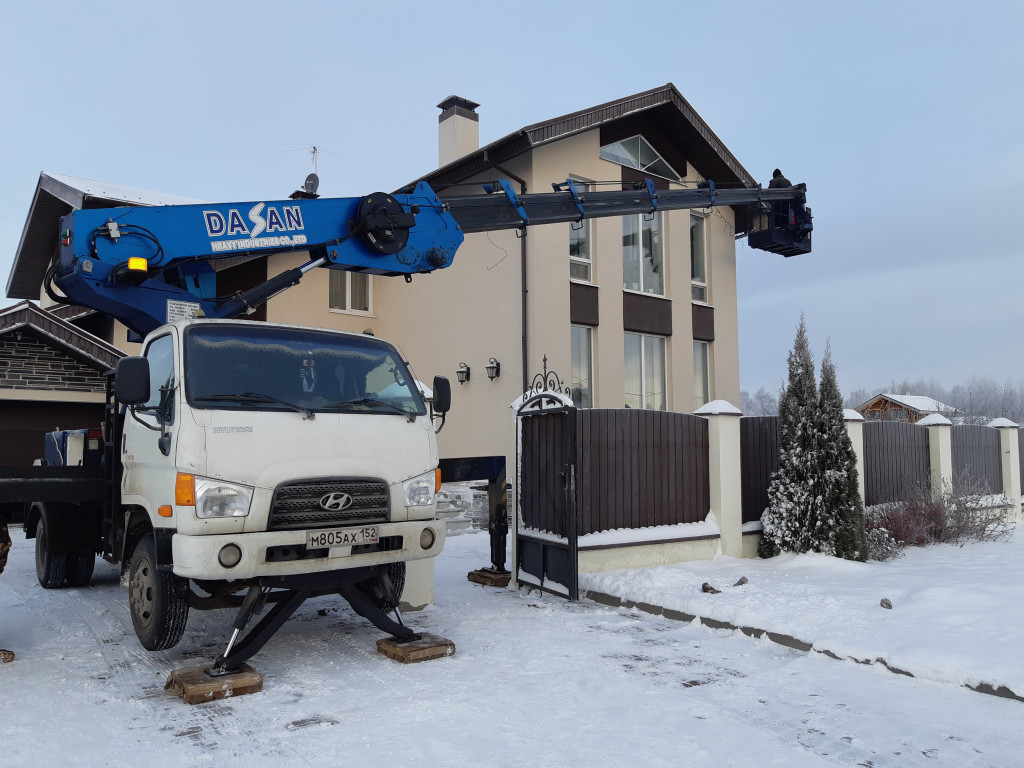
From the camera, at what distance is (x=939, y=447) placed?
1288cm

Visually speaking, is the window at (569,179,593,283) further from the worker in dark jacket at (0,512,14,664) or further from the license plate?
the worker in dark jacket at (0,512,14,664)

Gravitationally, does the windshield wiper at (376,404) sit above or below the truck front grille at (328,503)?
above

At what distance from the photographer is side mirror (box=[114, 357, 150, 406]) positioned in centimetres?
493

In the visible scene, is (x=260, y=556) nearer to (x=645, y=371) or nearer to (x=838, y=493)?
(x=838, y=493)

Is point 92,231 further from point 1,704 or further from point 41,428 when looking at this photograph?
point 41,428

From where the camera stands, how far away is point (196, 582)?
527 centimetres

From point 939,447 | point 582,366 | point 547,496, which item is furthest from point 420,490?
point 939,447

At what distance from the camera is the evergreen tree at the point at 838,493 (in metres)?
9.00

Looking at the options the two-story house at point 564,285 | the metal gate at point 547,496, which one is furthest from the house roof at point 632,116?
the metal gate at point 547,496

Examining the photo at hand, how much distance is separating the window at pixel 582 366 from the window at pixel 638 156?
3.70 meters

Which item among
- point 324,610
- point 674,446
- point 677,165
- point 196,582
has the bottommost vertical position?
Answer: point 324,610

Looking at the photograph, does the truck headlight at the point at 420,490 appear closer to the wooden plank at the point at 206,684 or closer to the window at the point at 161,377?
the wooden plank at the point at 206,684

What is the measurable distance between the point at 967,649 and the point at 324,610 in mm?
5258

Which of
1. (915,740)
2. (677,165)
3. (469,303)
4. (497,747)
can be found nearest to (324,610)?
(497,747)
